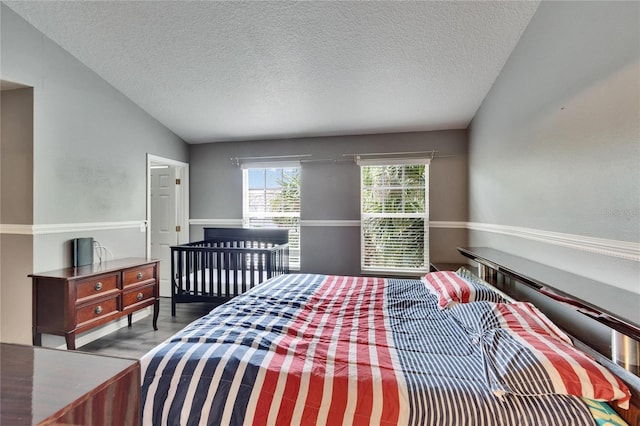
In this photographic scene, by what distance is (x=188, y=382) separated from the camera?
1109 mm

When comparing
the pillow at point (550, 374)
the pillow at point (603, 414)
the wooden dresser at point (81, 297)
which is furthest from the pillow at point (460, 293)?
the wooden dresser at point (81, 297)

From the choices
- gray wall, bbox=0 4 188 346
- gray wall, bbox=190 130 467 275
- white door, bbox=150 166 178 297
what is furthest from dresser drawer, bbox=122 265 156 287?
gray wall, bbox=190 130 467 275

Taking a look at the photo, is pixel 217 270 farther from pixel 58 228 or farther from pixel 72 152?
pixel 72 152

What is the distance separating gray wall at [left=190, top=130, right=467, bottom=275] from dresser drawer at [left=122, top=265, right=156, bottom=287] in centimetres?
142

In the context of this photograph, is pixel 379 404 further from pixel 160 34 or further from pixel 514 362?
pixel 160 34

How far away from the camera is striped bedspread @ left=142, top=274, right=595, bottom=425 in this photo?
950mm

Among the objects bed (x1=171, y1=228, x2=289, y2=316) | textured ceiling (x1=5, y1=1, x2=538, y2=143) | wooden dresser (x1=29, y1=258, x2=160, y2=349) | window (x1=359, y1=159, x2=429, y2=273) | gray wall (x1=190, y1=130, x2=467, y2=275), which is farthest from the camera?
window (x1=359, y1=159, x2=429, y2=273)

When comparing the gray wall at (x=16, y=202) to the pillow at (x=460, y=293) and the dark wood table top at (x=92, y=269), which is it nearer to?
the dark wood table top at (x=92, y=269)

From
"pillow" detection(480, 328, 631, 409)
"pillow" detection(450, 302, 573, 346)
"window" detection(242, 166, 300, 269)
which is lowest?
"pillow" detection(480, 328, 631, 409)

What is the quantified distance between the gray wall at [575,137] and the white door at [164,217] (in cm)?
426

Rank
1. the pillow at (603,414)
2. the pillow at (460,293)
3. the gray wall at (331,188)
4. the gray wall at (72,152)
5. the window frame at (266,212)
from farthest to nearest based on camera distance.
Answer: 1. the window frame at (266,212)
2. the gray wall at (331,188)
3. the gray wall at (72,152)
4. the pillow at (460,293)
5. the pillow at (603,414)

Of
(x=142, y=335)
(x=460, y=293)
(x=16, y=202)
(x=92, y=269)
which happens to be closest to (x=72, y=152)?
(x=16, y=202)

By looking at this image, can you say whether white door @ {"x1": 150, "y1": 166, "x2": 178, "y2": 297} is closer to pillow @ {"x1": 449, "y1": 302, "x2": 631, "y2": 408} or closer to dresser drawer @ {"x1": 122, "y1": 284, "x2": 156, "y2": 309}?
dresser drawer @ {"x1": 122, "y1": 284, "x2": 156, "y2": 309}

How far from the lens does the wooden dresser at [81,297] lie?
227cm
